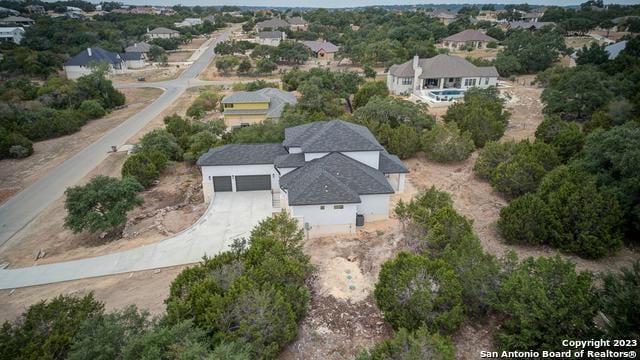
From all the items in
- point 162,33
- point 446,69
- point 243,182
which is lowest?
point 243,182

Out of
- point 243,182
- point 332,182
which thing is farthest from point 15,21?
point 332,182

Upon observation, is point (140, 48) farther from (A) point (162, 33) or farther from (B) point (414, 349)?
(B) point (414, 349)

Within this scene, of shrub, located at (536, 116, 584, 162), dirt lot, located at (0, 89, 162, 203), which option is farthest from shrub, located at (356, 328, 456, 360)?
dirt lot, located at (0, 89, 162, 203)

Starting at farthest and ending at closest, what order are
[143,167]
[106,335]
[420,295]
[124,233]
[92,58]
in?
[92,58], [143,167], [124,233], [420,295], [106,335]

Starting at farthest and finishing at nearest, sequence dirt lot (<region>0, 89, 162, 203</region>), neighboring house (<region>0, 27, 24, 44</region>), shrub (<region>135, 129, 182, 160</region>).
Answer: neighboring house (<region>0, 27, 24, 44</region>) → shrub (<region>135, 129, 182, 160</region>) → dirt lot (<region>0, 89, 162, 203</region>)

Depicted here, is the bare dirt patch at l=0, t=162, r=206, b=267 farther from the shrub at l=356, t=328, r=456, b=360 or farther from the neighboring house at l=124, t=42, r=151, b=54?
the neighboring house at l=124, t=42, r=151, b=54

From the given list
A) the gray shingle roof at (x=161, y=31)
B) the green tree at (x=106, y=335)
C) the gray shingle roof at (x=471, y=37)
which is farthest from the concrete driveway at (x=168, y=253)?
the gray shingle roof at (x=161, y=31)
